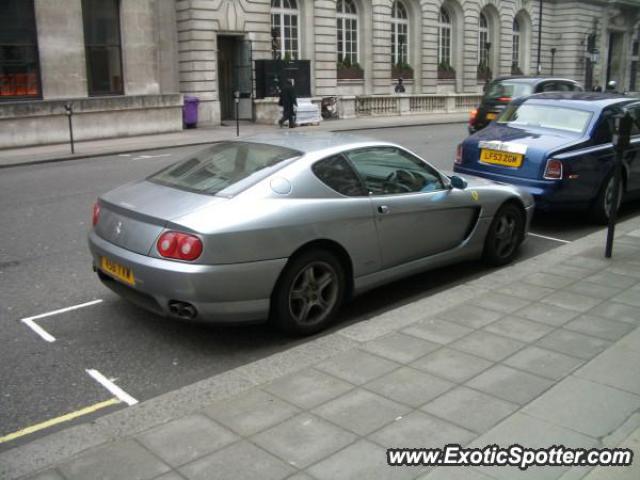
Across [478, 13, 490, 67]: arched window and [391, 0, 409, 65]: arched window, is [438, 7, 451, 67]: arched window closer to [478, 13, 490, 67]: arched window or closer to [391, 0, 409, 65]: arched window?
[391, 0, 409, 65]: arched window

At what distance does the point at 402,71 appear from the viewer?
122 ft

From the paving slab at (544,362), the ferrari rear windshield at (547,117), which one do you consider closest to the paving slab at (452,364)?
the paving slab at (544,362)

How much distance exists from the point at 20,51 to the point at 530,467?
20.7 metres

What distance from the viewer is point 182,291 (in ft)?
15.4

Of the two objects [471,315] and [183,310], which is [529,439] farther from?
[183,310]

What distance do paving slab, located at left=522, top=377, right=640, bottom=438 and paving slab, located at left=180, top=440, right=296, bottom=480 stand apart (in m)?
1.43

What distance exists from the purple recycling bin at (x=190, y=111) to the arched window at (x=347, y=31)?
1051 centimetres

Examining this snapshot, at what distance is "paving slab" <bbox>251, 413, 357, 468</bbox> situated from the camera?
3393mm

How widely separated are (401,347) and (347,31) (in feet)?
103

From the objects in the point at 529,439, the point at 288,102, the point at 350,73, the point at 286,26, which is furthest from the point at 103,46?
the point at 529,439

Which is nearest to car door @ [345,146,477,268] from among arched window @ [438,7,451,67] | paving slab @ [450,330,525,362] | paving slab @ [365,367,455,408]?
paving slab @ [450,330,525,362]

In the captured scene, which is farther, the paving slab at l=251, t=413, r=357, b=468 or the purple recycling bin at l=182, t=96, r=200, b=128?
the purple recycling bin at l=182, t=96, r=200, b=128

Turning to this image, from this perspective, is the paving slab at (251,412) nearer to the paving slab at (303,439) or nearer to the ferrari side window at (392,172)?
the paving slab at (303,439)

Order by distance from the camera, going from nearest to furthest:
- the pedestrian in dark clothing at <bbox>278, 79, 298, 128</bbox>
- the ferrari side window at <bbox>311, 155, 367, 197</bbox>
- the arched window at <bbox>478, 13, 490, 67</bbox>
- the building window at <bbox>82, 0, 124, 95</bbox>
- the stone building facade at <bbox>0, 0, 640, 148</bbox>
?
the ferrari side window at <bbox>311, 155, 367, 197</bbox> < the stone building facade at <bbox>0, 0, 640, 148</bbox> < the building window at <bbox>82, 0, 124, 95</bbox> < the pedestrian in dark clothing at <bbox>278, 79, 298, 128</bbox> < the arched window at <bbox>478, 13, 490, 67</bbox>
